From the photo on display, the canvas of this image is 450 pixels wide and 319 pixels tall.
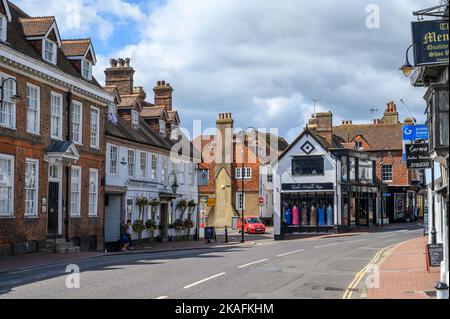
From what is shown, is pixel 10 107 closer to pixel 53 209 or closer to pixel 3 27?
pixel 3 27

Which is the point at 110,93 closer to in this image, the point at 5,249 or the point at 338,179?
the point at 5,249

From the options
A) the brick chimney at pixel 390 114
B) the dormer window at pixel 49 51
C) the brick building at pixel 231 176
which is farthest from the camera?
the brick chimney at pixel 390 114

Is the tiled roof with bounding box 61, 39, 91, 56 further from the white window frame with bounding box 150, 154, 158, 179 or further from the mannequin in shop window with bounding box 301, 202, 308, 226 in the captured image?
the mannequin in shop window with bounding box 301, 202, 308, 226

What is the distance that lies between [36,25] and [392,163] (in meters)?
47.9

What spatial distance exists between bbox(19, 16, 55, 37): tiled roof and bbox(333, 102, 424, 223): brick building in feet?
138

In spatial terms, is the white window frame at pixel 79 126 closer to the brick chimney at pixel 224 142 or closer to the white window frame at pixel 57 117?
the white window frame at pixel 57 117

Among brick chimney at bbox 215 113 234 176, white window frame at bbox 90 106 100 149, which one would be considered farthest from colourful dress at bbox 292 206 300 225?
white window frame at bbox 90 106 100 149

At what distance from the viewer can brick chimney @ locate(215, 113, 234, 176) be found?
60.4 m

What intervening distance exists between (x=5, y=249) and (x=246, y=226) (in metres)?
32.4

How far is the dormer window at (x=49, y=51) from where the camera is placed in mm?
28875

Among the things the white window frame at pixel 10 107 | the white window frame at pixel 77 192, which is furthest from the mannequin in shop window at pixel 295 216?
the white window frame at pixel 10 107

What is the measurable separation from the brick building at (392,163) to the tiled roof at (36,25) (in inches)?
1651

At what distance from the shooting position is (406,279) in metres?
17.4
